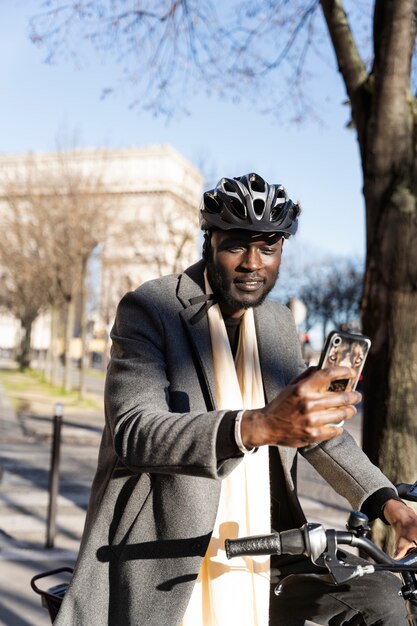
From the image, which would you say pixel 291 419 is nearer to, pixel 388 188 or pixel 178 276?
pixel 178 276

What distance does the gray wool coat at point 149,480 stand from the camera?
1.88 m

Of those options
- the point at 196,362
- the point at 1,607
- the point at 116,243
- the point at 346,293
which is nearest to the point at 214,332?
the point at 196,362

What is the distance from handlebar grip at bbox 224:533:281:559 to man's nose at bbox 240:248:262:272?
0.77m

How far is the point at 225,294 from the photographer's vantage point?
2.27 m

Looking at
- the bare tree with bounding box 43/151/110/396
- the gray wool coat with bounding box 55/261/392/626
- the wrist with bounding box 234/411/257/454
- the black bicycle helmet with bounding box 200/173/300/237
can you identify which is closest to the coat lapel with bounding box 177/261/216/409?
the gray wool coat with bounding box 55/261/392/626

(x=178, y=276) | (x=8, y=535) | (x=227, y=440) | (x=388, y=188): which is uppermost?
(x=388, y=188)

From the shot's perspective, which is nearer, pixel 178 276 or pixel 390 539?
pixel 178 276

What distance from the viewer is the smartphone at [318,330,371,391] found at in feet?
5.48

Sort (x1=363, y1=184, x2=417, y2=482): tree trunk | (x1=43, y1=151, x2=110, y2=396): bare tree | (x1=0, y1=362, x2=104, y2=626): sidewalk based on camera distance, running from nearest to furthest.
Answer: (x1=363, y1=184, x2=417, y2=482): tree trunk < (x1=0, y1=362, x2=104, y2=626): sidewalk < (x1=43, y1=151, x2=110, y2=396): bare tree

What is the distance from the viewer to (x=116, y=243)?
2377cm

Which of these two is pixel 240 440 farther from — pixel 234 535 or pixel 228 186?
pixel 228 186

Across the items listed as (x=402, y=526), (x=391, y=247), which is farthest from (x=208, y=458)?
(x=391, y=247)

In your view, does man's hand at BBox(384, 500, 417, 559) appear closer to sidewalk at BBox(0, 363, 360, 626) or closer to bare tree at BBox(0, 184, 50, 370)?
sidewalk at BBox(0, 363, 360, 626)

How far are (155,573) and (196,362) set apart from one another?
565 millimetres
